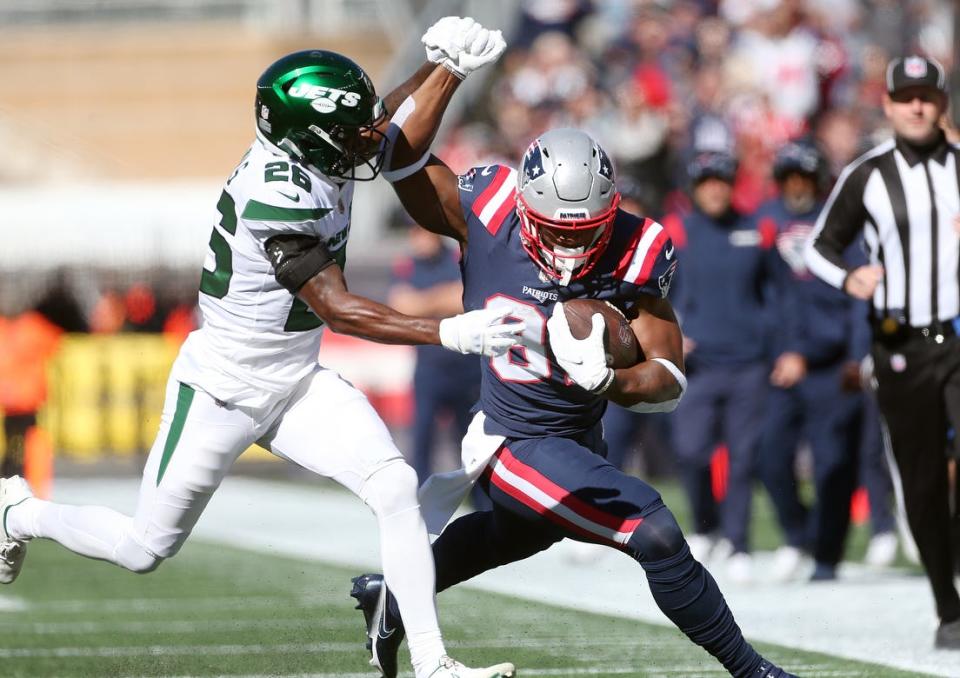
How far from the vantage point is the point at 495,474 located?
4469 mm

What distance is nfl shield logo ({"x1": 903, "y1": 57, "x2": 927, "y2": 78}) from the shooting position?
566cm

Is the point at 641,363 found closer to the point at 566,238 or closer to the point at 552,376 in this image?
the point at 552,376

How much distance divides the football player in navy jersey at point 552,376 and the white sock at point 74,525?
72cm

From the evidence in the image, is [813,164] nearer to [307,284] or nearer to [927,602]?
[927,602]

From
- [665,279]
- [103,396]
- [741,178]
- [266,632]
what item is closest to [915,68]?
[665,279]

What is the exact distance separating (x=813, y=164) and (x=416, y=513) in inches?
161

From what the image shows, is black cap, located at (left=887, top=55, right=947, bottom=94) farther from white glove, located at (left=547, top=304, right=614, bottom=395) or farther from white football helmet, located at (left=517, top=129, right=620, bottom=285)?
white glove, located at (left=547, top=304, right=614, bottom=395)

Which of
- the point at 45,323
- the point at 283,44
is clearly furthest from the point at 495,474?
the point at 283,44

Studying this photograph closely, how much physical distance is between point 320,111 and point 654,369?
1.10m

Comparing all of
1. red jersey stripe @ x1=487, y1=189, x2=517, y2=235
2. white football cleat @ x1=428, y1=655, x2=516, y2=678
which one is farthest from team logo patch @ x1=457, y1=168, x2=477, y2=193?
white football cleat @ x1=428, y1=655, x2=516, y2=678

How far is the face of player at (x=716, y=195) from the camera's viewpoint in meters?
7.91

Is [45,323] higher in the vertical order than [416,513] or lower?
lower

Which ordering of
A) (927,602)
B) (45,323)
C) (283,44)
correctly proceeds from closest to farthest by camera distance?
(927,602) < (45,323) < (283,44)

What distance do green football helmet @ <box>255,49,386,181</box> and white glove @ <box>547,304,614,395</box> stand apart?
800 mm
